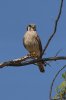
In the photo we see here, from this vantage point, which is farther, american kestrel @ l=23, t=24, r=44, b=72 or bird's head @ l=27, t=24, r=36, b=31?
bird's head @ l=27, t=24, r=36, b=31

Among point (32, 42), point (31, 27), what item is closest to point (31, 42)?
point (32, 42)

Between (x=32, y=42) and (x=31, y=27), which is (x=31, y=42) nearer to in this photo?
(x=32, y=42)

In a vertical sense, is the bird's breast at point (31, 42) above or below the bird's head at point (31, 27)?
below

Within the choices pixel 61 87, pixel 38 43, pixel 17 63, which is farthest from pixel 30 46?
pixel 17 63

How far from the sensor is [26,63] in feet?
13.8

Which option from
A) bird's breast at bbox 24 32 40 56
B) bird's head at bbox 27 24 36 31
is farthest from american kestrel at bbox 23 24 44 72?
bird's head at bbox 27 24 36 31

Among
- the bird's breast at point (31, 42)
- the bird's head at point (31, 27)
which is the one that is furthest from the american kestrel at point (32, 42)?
the bird's head at point (31, 27)

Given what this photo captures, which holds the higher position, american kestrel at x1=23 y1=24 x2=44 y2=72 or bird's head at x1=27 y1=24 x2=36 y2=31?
bird's head at x1=27 y1=24 x2=36 y2=31

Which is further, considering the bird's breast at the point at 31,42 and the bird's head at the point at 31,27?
the bird's head at the point at 31,27

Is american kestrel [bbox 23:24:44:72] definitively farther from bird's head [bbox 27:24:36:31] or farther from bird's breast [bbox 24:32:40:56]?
bird's head [bbox 27:24:36:31]

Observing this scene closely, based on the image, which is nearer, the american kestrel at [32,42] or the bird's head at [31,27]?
the american kestrel at [32,42]

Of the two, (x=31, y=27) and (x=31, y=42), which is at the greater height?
(x=31, y=27)

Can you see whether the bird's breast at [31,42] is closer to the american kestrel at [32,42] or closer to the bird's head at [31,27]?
the american kestrel at [32,42]

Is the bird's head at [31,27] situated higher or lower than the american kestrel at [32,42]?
higher
